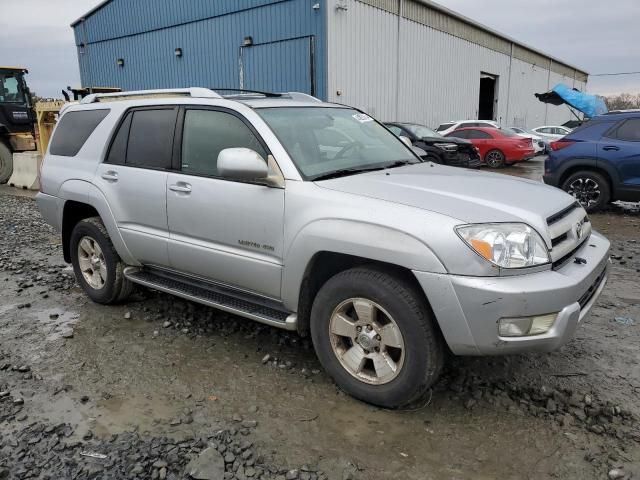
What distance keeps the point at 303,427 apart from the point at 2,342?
2.64m

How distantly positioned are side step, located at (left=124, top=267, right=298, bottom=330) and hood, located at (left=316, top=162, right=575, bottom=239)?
0.86 metres

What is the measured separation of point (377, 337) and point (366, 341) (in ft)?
0.23

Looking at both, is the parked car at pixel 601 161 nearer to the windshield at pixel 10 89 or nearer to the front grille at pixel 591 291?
the front grille at pixel 591 291

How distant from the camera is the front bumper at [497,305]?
100.0 inches

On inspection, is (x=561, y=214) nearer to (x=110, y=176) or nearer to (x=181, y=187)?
(x=181, y=187)

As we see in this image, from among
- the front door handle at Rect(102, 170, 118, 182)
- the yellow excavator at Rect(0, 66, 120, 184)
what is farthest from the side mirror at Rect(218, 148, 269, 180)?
the yellow excavator at Rect(0, 66, 120, 184)

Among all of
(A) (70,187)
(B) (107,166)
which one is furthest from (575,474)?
(A) (70,187)

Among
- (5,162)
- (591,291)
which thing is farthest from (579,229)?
(5,162)

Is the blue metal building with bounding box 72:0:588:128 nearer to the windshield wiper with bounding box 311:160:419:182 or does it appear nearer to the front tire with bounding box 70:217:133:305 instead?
the front tire with bounding box 70:217:133:305

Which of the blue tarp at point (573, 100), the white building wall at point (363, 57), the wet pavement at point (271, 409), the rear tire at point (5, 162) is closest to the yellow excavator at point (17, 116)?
the rear tire at point (5, 162)

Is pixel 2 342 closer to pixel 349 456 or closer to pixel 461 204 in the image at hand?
pixel 349 456

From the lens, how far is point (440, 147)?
44.5 ft

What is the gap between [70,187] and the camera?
459cm

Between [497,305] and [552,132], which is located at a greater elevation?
[552,132]
